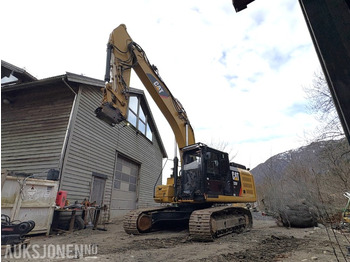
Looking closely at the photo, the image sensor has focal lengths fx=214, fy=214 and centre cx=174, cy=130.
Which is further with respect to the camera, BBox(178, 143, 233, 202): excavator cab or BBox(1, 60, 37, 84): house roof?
BBox(1, 60, 37, 84): house roof

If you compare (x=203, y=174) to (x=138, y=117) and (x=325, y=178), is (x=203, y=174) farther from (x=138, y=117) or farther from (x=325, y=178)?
(x=138, y=117)

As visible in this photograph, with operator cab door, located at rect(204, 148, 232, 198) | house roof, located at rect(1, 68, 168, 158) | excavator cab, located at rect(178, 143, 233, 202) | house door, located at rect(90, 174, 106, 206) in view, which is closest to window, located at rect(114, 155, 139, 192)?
house door, located at rect(90, 174, 106, 206)

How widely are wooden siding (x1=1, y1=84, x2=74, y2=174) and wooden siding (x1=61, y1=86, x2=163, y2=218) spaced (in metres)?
0.43

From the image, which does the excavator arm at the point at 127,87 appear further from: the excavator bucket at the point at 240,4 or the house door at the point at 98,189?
the house door at the point at 98,189

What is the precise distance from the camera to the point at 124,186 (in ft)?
36.7

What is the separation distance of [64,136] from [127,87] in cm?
366

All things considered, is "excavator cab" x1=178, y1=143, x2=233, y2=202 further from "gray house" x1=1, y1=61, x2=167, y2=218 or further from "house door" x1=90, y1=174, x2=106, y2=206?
"house door" x1=90, y1=174, x2=106, y2=206

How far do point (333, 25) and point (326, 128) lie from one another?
12.0 meters

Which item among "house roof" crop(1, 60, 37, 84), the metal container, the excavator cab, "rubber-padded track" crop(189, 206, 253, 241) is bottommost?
"rubber-padded track" crop(189, 206, 253, 241)

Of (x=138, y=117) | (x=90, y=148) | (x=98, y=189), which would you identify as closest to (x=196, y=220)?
(x=98, y=189)

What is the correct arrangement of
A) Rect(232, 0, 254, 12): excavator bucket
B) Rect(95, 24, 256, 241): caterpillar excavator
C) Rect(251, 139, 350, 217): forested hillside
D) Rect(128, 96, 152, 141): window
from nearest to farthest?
Result: Rect(232, 0, 254, 12): excavator bucket, Rect(95, 24, 256, 241): caterpillar excavator, Rect(251, 139, 350, 217): forested hillside, Rect(128, 96, 152, 141): window

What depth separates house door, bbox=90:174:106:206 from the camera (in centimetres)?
894

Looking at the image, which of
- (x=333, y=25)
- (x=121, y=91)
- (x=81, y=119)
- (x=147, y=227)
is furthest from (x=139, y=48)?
(x=333, y=25)

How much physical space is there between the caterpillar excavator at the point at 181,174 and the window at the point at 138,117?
481cm
